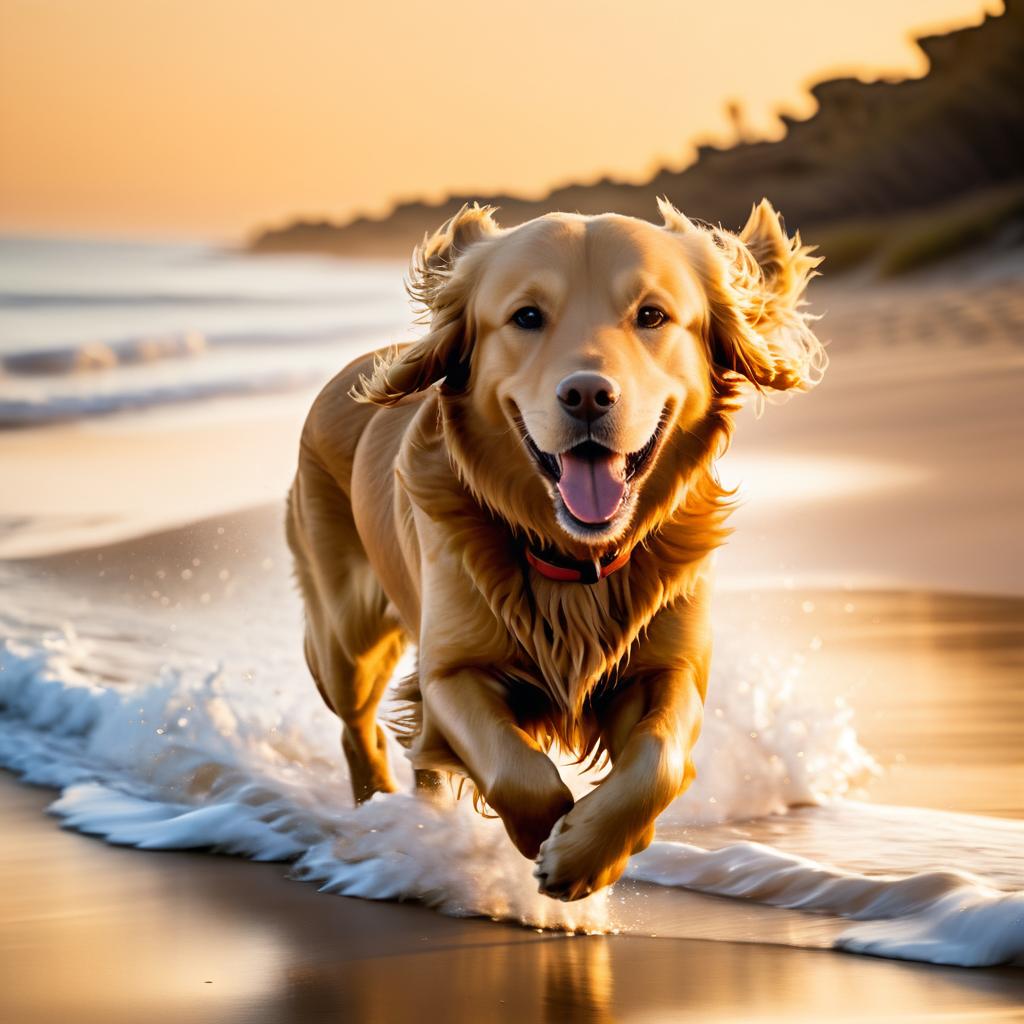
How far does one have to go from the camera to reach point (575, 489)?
3.29m

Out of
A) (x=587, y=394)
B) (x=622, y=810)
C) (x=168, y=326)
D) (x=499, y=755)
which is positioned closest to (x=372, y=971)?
(x=499, y=755)

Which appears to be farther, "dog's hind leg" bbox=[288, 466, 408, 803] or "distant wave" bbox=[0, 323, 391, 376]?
"distant wave" bbox=[0, 323, 391, 376]

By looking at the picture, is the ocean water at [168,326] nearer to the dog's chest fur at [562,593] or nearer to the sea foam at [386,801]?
the sea foam at [386,801]

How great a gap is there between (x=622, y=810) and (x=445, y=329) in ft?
3.53

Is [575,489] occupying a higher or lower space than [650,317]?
lower

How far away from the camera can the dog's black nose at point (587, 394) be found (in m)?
3.10

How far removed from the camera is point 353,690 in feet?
15.5

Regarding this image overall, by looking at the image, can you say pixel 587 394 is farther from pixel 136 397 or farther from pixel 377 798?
pixel 136 397

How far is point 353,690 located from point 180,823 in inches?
26.2

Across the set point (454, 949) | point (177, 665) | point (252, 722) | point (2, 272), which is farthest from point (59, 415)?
point (2, 272)

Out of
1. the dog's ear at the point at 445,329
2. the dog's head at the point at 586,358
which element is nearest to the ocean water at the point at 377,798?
the dog's head at the point at 586,358

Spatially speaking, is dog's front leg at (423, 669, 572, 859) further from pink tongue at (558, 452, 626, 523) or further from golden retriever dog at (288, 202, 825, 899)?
pink tongue at (558, 452, 626, 523)

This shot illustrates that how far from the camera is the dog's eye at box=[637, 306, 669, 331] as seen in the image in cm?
333

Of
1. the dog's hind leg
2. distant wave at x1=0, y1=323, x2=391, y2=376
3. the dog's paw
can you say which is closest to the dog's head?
the dog's paw
